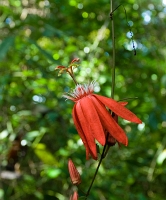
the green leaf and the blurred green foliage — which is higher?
the green leaf

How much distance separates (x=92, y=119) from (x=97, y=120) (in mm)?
12

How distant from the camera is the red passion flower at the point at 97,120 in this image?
0.62m

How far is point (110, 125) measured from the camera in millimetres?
631

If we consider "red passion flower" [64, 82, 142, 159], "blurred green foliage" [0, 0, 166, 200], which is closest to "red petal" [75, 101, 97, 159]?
"red passion flower" [64, 82, 142, 159]

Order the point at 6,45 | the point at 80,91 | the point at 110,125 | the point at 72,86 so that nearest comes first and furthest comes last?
the point at 110,125 → the point at 80,91 → the point at 6,45 → the point at 72,86

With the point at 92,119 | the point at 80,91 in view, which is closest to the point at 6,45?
the point at 80,91

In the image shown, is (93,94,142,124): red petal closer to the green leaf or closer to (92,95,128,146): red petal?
(92,95,128,146): red petal

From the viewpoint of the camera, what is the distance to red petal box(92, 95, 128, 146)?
612mm

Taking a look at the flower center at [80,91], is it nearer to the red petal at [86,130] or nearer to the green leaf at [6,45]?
the red petal at [86,130]

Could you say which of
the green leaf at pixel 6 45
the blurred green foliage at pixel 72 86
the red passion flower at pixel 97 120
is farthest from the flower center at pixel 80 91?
the blurred green foliage at pixel 72 86

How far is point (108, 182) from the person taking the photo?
196 cm

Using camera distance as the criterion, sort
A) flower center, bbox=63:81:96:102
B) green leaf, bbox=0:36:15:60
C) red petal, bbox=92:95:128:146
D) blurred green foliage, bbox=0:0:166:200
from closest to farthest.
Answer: red petal, bbox=92:95:128:146, flower center, bbox=63:81:96:102, green leaf, bbox=0:36:15:60, blurred green foliage, bbox=0:0:166:200

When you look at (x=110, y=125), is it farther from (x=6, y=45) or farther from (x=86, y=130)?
(x=6, y=45)

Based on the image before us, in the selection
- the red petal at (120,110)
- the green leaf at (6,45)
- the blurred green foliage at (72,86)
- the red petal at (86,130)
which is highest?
the green leaf at (6,45)
